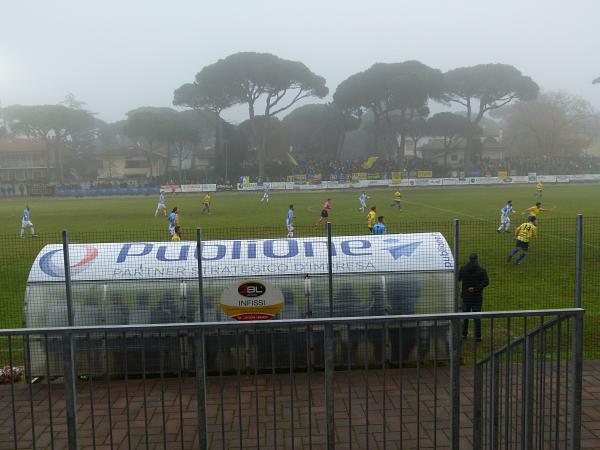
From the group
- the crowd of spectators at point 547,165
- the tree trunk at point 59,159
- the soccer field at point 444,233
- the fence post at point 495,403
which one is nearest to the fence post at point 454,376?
the fence post at point 495,403

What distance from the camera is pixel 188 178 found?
7862 centimetres

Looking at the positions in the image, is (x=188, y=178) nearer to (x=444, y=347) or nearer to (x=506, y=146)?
(x=506, y=146)

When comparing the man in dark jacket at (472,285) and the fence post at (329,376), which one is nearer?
the fence post at (329,376)

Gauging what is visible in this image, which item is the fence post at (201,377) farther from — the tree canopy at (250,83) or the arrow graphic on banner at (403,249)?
the tree canopy at (250,83)

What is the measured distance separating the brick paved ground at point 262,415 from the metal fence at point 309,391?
0.02 metres

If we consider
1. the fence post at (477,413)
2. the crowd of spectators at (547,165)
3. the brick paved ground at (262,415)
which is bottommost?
the brick paved ground at (262,415)

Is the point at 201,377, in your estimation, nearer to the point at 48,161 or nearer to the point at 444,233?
the point at 444,233

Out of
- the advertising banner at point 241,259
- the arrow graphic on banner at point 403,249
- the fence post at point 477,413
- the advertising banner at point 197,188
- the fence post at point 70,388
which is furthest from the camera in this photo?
the advertising banner at point 197,188

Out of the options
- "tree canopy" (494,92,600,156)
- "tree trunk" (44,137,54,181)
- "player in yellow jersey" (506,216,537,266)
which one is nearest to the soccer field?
"player in yellow jersey" (506,216,537,266)

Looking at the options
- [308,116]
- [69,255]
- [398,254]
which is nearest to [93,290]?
[69,255]

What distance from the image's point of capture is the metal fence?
3930 millimetres

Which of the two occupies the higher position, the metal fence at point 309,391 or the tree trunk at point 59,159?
the tree trunk at point 59,159

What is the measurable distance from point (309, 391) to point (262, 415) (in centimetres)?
257

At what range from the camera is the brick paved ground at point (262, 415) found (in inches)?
224
